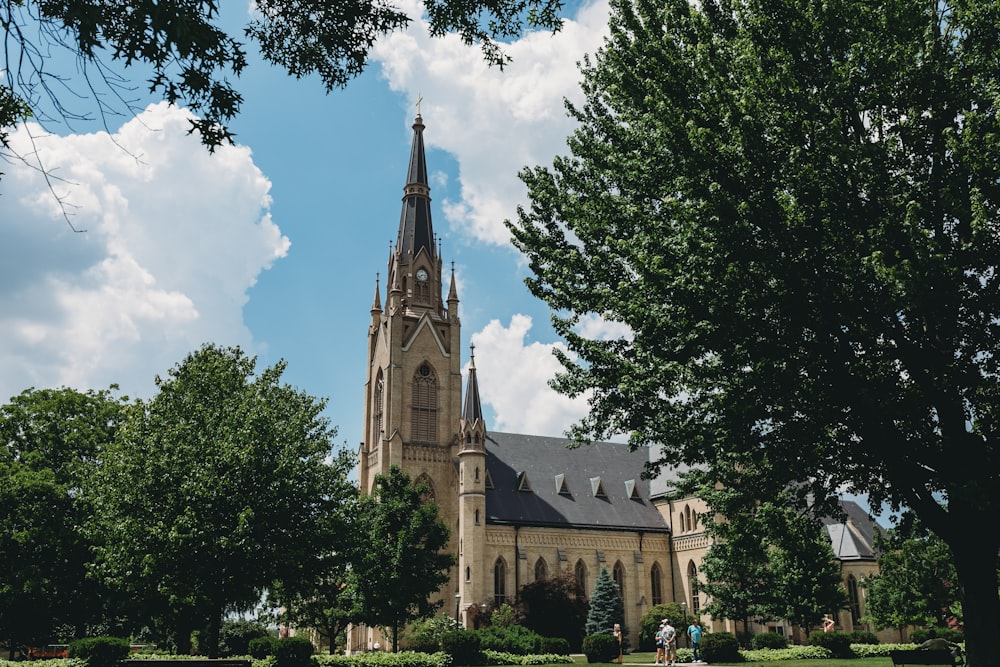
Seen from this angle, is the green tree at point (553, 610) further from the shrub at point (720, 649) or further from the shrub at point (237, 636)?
the shrub at point (237, 636)

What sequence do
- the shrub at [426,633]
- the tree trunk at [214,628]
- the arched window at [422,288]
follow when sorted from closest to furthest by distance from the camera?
the tree trunk at [214,628] → the shrub at [426,633] → the arched window at [422,288]

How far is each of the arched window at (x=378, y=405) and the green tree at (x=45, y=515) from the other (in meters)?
22.5

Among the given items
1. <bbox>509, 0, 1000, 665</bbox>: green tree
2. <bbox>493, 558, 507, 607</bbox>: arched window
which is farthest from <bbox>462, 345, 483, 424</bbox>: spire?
<bbox>509, 0, 1000, 665</bbox>: green tree

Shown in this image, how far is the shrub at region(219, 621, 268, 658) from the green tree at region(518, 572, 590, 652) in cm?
1552

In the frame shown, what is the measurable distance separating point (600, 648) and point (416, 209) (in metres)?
39.8

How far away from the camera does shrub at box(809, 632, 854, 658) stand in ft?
117

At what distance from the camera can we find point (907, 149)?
11.8 meters

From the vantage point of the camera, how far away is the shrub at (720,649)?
3162cm

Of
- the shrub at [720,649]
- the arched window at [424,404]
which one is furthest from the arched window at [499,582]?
the shrub at [720,649]

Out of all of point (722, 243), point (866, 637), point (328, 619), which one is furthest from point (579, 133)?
point (866, 637)

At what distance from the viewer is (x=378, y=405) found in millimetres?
58000

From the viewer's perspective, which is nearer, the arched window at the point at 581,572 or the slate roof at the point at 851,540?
the slate roof at the point at 851,540

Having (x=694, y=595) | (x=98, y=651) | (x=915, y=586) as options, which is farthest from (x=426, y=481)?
(x=98, y=651)

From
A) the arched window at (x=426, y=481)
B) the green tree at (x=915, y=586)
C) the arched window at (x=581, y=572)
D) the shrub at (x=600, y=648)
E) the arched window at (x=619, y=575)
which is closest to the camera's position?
the green tree at (x=915, y=586)
